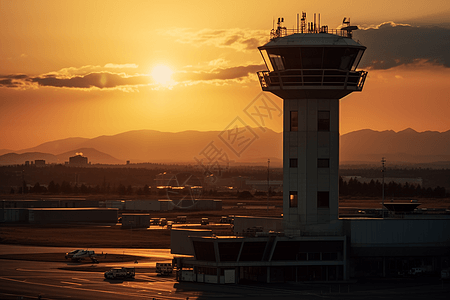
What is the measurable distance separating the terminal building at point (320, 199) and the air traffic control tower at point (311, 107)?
4.3 inches

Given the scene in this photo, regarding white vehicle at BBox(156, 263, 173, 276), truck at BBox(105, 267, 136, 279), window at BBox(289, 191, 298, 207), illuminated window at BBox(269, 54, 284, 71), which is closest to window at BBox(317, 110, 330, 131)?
illuminated window at BBox(269, 54, 284, 71)

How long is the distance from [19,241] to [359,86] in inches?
2603

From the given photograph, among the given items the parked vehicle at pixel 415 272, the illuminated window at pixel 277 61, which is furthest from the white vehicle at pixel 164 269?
the parked vehicle at pixel 415 272

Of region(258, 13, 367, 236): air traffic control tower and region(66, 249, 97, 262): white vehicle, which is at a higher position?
region(258, 13, 367, 236): air traffic control tower

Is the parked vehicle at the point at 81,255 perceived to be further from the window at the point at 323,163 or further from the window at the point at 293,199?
the window at the point at 323,163

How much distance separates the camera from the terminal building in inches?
3046

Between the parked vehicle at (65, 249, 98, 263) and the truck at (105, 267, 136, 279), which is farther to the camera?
the parked vehicle at (65, 249, 98, 263)

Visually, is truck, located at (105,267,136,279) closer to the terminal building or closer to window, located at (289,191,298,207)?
the terminal building

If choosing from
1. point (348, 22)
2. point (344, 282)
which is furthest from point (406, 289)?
point (348, 22)

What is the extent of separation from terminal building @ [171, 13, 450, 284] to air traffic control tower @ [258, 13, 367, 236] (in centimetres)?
11

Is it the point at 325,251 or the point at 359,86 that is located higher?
the point at 359,86

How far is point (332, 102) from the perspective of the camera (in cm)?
8156

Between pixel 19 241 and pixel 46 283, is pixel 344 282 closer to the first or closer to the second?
pixel 46 283

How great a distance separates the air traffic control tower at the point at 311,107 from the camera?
7950 cm
